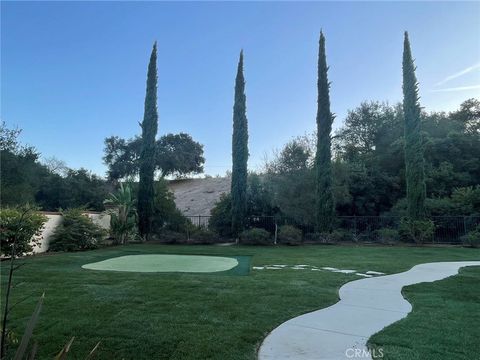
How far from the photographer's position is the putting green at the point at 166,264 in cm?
852

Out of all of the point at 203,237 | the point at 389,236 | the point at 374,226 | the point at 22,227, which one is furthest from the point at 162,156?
the point at 389,236

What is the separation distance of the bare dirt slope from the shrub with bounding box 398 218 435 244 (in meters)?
15.3

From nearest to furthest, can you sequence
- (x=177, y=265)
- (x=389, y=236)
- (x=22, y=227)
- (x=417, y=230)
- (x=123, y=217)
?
(x=177, y=265)
(x=22, y=227)
(x=417, y=230)
(x=389, y=236)
(x=123, y=217)

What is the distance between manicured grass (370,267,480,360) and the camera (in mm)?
3145

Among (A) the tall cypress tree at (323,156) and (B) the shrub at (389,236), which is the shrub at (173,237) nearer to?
(A) the tall cypress tree at (323,156)

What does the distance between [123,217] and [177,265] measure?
8.32 m

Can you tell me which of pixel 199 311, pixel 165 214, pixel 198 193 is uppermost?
pixel 198 193

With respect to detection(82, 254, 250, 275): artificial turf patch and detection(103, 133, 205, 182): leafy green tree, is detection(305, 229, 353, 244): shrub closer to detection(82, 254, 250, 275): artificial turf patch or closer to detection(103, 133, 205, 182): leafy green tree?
detection(82, 254, 250, 275): artificial turf patch

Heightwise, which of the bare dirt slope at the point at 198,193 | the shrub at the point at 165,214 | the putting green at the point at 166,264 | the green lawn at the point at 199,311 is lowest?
the putting green at the point at 166,264

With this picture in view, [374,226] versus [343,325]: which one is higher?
[374,226]

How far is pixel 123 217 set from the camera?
54.4ft

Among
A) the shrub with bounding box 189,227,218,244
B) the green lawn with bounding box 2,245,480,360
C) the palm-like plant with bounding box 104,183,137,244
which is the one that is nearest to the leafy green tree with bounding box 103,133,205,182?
the palm-like plant with bounding box 104,183,137,244

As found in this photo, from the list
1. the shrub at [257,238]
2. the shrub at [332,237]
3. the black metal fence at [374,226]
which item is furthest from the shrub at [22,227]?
the shrub at [332,237]

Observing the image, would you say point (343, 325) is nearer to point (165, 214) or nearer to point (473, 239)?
point (473, 239)
